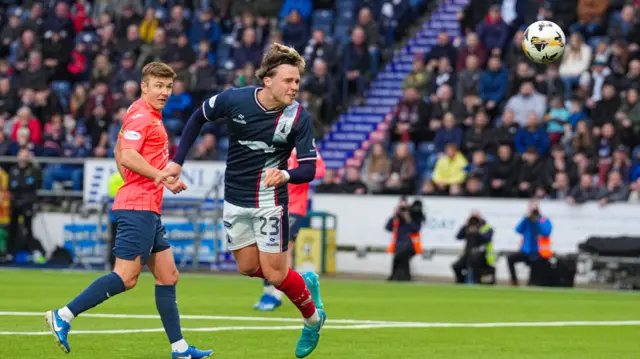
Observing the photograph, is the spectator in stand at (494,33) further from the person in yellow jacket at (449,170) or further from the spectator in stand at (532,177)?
the spectator in stand at (532,177)

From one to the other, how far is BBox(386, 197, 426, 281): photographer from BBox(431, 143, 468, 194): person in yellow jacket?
90cm

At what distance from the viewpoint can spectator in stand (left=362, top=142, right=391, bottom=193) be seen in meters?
26.2

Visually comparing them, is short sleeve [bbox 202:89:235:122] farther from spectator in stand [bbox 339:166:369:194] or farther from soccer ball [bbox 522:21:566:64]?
spectator in stand [bbox 339:166:369:194]

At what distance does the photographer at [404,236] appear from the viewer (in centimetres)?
2427

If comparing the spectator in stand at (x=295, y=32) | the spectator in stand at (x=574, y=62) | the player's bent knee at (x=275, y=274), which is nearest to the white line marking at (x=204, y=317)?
the player's bent knee at (x=275, y=274)

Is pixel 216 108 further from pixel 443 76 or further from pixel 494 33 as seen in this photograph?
pixel 494 33

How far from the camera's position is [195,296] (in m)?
17.8

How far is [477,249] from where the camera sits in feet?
77.6

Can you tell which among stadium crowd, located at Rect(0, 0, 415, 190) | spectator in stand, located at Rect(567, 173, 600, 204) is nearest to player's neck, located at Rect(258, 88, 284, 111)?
spectator in stand, located at Rect(567, 173, 600, 204)

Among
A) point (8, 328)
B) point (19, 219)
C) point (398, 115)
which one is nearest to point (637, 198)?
point (398, 115)

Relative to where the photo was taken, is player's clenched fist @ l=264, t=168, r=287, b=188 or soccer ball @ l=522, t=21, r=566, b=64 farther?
soccer ball @ l=522, t=21, r=566, b=64

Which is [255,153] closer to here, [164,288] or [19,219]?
[164,288]

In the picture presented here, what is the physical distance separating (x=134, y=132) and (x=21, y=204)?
57.2ft

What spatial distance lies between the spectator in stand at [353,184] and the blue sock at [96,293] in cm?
1622
